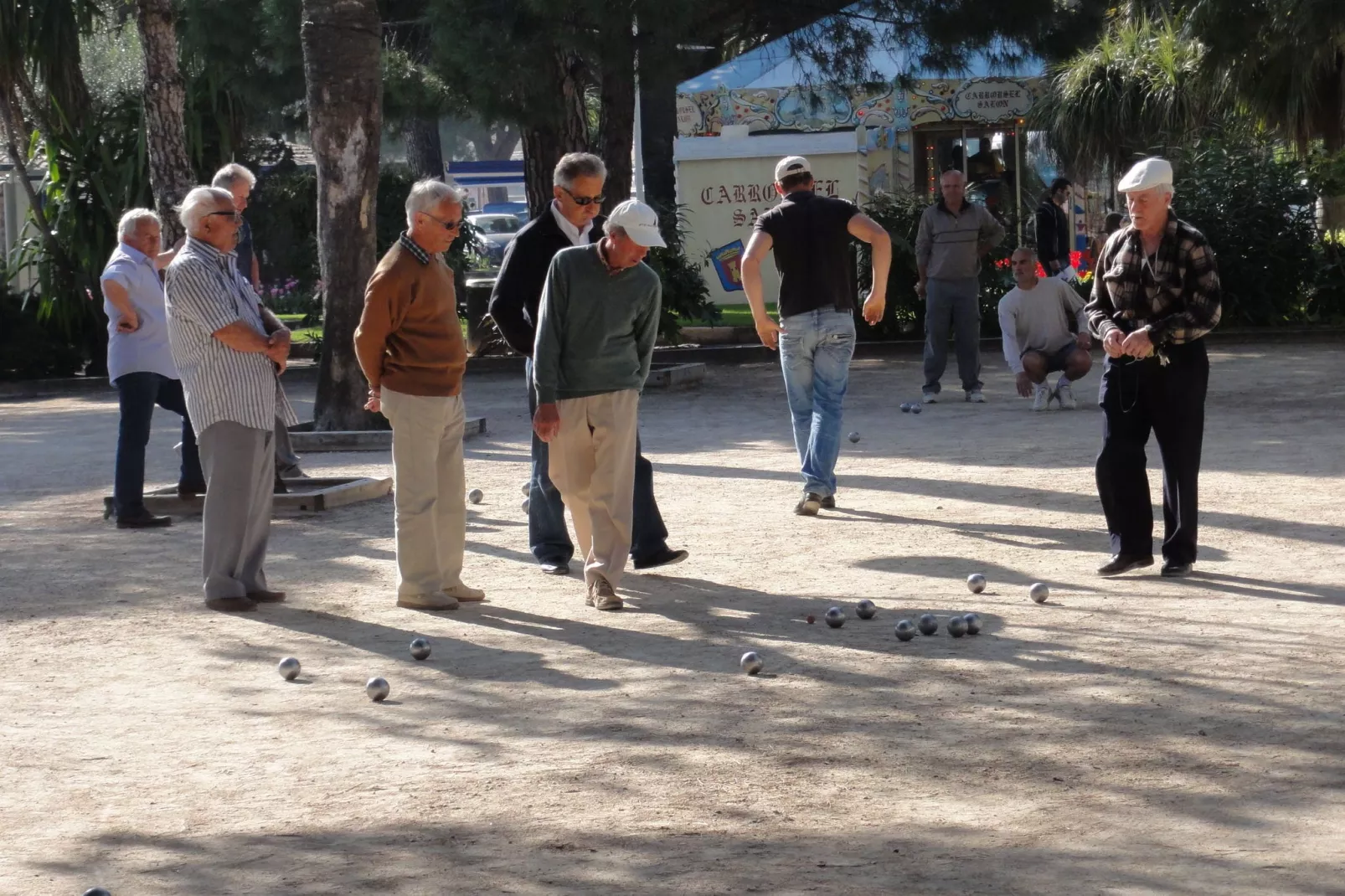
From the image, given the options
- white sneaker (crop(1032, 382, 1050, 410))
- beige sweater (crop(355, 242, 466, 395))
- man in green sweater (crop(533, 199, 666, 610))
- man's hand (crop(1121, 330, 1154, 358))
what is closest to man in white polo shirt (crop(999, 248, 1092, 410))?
white sneaker (crop(1032, 382, 1050, 410))

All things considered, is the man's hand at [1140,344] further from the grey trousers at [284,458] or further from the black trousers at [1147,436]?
the grey trousers at [284,458]

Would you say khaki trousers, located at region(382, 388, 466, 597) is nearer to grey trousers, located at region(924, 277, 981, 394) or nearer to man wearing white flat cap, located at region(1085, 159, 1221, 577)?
man wearing white flat cap, located at region(1085, 159, 1221, 577)

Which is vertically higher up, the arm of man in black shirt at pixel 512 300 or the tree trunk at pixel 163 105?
the tree trunk at pixel 163 105

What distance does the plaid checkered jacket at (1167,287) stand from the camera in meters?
7.56

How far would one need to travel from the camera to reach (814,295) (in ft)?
31.6

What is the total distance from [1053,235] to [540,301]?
39.3 ft

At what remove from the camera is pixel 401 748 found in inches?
219

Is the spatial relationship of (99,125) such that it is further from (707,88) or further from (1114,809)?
(1114,809)

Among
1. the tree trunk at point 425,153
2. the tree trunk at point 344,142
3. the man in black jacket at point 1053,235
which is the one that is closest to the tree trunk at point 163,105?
the tree trunk at point 344,142

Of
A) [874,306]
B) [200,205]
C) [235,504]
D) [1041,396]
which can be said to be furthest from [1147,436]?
[1041,396]

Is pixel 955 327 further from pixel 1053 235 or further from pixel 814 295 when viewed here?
pixel 814 295

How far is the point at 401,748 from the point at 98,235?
49.8ft

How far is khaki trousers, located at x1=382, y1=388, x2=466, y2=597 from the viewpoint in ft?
24.8

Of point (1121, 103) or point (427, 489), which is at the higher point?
point (1121, 103)
